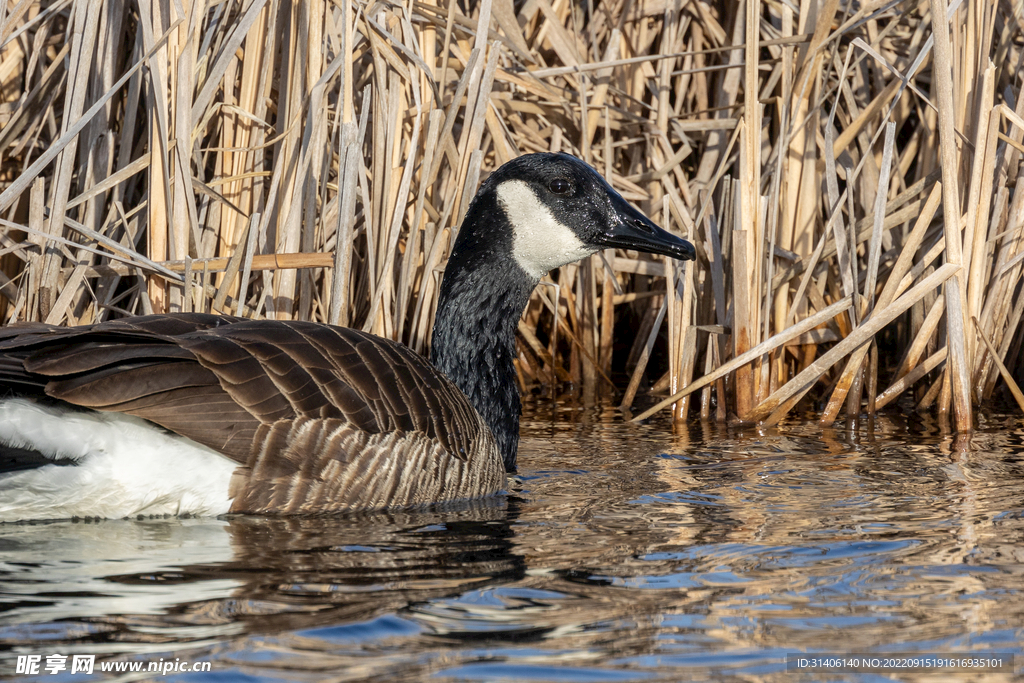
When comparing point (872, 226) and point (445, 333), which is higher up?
point (872, 226)

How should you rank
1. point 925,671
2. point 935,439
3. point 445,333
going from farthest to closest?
1. point 935,439
2. point 445,333
3. point 925,671

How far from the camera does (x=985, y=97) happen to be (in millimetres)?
5988

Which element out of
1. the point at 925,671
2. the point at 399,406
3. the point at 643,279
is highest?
the point at 643,279

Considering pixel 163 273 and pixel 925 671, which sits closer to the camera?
pixel 925 671

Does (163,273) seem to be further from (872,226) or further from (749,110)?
(872,226)

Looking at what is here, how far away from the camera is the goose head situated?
5.59 m

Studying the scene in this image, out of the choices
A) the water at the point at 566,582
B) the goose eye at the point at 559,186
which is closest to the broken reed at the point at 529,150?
the goose eye at the point at 559,186

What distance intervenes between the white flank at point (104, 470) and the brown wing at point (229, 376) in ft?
0.44

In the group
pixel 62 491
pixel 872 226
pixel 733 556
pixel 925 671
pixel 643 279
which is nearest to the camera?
pixel 925 671

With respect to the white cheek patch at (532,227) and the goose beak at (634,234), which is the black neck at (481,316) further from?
the goose beak at (634,234)

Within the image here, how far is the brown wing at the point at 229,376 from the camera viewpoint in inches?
161

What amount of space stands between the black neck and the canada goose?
387 millimetres

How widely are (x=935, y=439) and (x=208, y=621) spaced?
411 centimetres

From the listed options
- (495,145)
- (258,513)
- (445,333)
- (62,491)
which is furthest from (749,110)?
(62,491)
